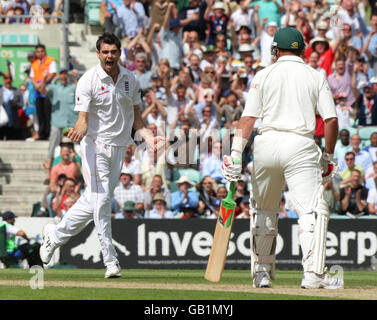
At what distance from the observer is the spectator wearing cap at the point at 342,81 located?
20.4m

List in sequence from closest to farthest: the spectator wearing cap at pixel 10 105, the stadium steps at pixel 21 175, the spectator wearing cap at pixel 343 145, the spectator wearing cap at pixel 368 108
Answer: the spectator wearing cap at pixel 343 145 < the stadium steps at pixel 21 175 < the spectator wearing cap at pixel 368 108 < the spectator wearing cap at pixel 10 105

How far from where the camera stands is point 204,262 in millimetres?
16438

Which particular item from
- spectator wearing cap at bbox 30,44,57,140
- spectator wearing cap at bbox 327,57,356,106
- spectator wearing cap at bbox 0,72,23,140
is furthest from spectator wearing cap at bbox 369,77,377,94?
spectator wearing cap at bbox 0,72,23,140

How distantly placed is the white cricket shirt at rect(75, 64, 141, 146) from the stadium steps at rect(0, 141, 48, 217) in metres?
8.67

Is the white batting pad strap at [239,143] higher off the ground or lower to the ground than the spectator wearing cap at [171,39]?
lower

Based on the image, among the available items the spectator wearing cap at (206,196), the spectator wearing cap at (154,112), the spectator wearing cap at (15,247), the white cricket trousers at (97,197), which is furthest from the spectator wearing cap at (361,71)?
the white cricket trousers at (97,197)

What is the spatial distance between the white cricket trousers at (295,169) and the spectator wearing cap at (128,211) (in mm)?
7836

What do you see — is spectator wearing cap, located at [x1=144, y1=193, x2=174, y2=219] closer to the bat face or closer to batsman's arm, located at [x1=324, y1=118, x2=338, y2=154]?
the bat face

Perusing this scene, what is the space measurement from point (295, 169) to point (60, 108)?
35.6 ft

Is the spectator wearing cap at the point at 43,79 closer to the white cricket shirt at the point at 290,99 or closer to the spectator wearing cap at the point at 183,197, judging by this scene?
the spectator wearing cap at the point at 183,197

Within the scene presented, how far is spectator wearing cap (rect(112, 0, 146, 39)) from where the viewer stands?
865 inches

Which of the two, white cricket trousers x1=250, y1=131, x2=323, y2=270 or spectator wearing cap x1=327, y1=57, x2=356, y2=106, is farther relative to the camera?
spectator wearing cap x1=327, y1=57, x2=356, y2=106

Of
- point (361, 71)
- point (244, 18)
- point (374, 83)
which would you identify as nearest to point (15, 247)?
point (374, 83)
